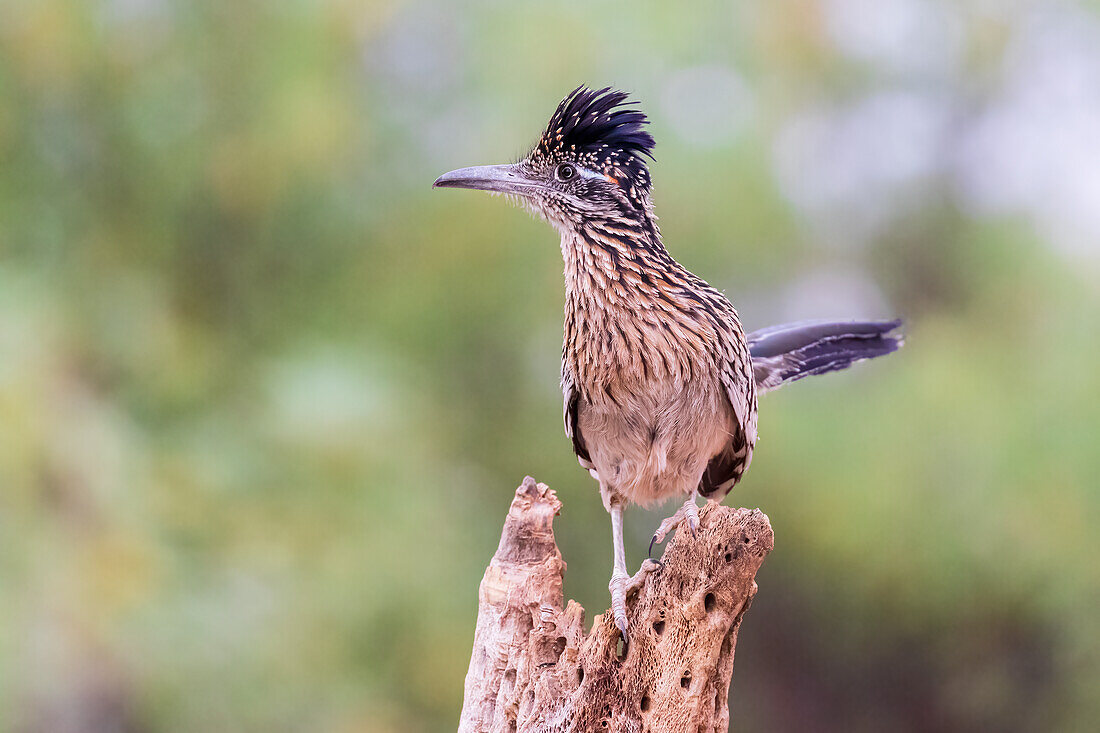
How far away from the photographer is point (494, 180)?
2480 mm

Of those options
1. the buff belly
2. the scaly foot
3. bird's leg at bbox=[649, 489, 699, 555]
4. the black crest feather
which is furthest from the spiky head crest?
the scaly foot

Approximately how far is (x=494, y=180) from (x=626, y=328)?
0.51 metres

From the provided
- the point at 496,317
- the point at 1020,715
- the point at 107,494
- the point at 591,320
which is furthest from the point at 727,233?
the point at 107,494

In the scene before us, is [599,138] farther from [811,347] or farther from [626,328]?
[811,347]

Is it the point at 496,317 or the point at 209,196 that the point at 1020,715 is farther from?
the point at 209,196

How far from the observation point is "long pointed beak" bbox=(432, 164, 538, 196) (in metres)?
2.47

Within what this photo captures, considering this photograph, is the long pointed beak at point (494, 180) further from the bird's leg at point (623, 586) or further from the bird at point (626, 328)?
the bird's leg at point (623, 586)

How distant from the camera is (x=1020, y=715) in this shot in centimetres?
445

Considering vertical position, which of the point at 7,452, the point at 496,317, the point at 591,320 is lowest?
the point at 591,320

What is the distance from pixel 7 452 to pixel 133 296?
2.84ft

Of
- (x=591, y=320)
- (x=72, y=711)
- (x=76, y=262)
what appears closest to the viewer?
(x=591, y=320)

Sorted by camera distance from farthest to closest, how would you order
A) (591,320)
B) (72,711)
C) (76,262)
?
(76,262) → (72,711) → (591,320)

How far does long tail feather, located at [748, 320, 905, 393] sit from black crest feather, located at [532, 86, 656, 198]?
774 mm

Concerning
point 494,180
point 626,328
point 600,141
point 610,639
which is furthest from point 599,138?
point 610,639
